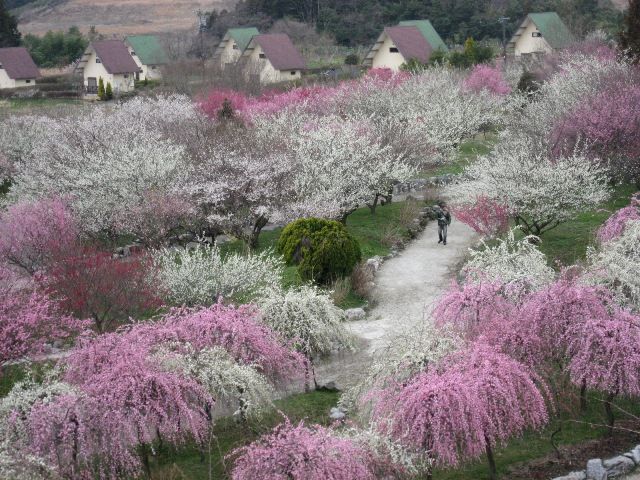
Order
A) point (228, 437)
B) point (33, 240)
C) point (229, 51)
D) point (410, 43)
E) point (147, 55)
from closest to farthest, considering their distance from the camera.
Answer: point (228, 437)
point (33, 240)
point (410, 43)
point (229, 51)
point (147, 55)

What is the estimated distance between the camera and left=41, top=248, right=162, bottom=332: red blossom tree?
1686cm

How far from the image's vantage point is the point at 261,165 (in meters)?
23.8

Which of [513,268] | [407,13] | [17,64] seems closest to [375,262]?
[513,268]

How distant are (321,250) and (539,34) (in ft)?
146

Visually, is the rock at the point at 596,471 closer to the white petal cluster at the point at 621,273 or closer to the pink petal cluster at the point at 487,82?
the white petal cluster at the point at 621,273

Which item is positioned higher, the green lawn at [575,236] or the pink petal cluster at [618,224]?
the pink petal cluster at [618,224]

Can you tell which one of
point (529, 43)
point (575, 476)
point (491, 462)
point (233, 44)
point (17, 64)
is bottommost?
point (575, 476)

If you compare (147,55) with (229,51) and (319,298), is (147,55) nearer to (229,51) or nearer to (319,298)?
(229,51)

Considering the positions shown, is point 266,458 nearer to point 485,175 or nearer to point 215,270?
point 215,270

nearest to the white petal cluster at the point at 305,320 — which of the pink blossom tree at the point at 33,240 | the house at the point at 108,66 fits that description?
the pink blossom tree at the point at 33,240

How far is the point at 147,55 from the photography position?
6375 centimetres

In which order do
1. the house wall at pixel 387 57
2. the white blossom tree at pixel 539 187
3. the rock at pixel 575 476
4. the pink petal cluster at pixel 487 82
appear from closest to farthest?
1. the rock at pixel 575 476
2. the white blossom tree at pixel 539 187
3. the pink petal cluster at pixel 487 82
4. the house wall at pixel 387 57

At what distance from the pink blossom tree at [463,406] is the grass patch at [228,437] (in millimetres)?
2289

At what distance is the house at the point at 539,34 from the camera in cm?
A: 5520
